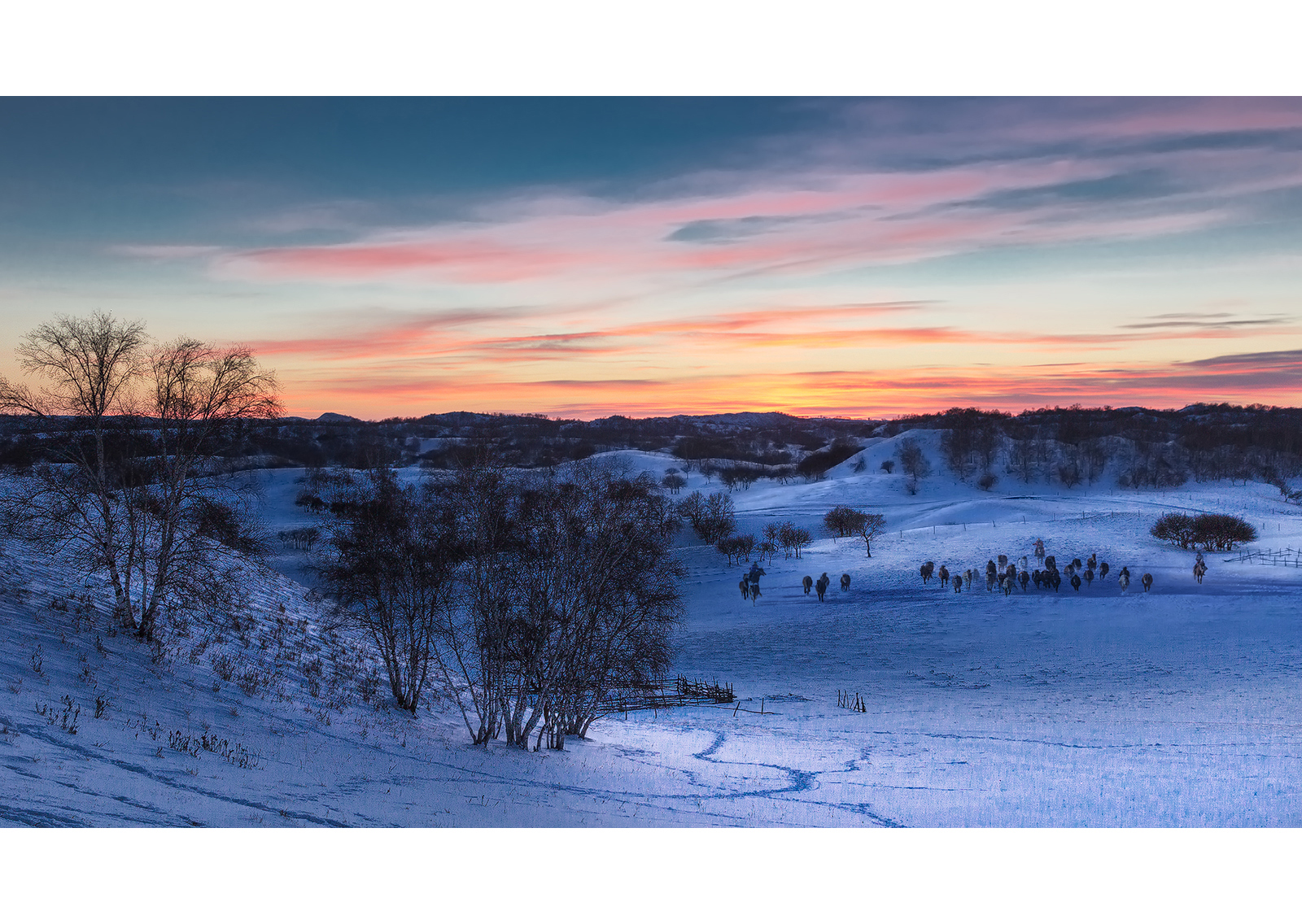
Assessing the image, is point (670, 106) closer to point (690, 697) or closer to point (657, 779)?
point (657, 779)

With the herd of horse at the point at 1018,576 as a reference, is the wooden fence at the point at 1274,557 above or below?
above

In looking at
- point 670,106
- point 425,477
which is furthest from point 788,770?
point 670,106

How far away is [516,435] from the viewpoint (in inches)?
843

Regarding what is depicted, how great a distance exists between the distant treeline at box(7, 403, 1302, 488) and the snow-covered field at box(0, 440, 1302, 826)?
5.21 meters

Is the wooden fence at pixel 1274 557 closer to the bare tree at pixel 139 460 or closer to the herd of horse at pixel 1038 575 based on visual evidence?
the herd of horse at pixel 1038 575

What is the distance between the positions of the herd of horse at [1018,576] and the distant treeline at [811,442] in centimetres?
1033

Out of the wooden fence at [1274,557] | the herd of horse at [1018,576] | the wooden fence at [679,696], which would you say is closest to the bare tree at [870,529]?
the herd of horse at [1018,576]

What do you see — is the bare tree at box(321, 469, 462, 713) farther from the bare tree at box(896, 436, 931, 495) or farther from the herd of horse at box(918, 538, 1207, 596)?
the bare tree at box(896, 436, 931, 495)

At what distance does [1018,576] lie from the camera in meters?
47.7

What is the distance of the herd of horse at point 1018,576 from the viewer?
141 ft

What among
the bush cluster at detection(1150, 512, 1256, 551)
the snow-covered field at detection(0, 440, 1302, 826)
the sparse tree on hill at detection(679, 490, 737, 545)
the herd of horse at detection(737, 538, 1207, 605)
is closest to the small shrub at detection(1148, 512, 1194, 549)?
the bush cluster at detection(1150, 512, 1256, 551)

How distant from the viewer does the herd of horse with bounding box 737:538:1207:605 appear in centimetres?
4312

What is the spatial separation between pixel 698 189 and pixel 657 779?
35.4 feet

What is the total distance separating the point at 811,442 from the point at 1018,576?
338ft
